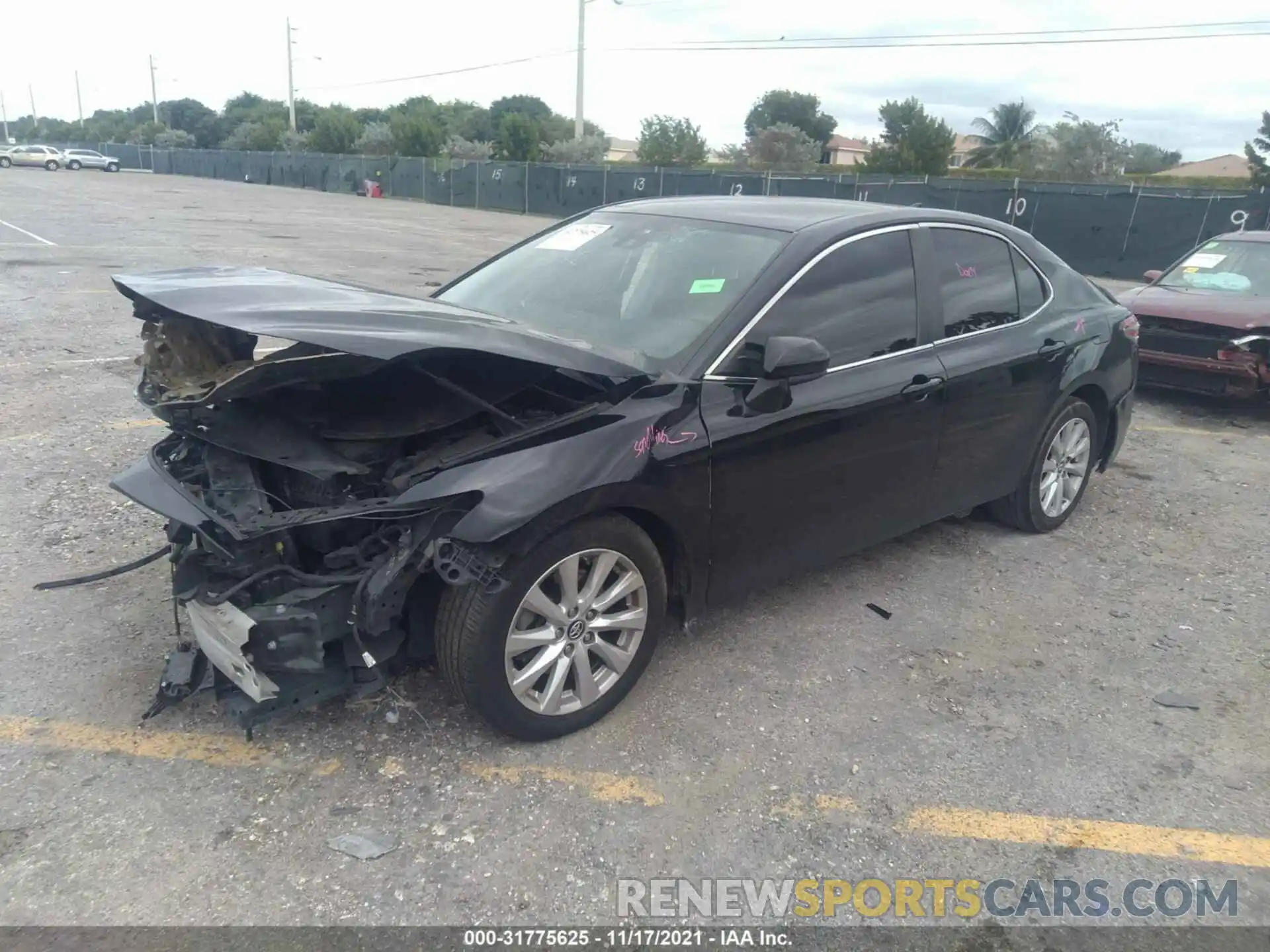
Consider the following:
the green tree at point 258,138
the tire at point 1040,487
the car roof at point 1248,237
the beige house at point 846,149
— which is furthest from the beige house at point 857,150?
the tire at point 1040,487

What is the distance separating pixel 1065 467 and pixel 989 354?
1204mm

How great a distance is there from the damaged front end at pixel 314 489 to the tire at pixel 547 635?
0.41 ft

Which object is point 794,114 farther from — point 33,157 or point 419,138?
point 33,157

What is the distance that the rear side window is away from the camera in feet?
14.3

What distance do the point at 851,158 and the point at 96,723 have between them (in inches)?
4417

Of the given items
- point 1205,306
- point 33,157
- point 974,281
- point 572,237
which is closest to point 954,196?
point 1205,306

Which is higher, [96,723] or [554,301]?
[554,301]

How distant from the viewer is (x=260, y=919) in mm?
2430

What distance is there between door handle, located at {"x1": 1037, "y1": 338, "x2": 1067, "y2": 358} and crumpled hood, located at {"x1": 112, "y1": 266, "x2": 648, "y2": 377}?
2499 millimetres

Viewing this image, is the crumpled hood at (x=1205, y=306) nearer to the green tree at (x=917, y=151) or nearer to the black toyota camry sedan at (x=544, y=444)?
the black toyota camry sedan at (x=544, y=444)

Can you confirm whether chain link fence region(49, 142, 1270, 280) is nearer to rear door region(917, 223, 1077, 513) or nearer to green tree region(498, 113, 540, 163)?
rear door region(917, 223, 1077, 513)

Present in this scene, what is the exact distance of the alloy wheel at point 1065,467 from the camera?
511 centimetres

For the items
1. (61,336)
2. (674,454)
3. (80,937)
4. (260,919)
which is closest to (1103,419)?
(674,454)

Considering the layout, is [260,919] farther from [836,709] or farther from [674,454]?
[836,709]
